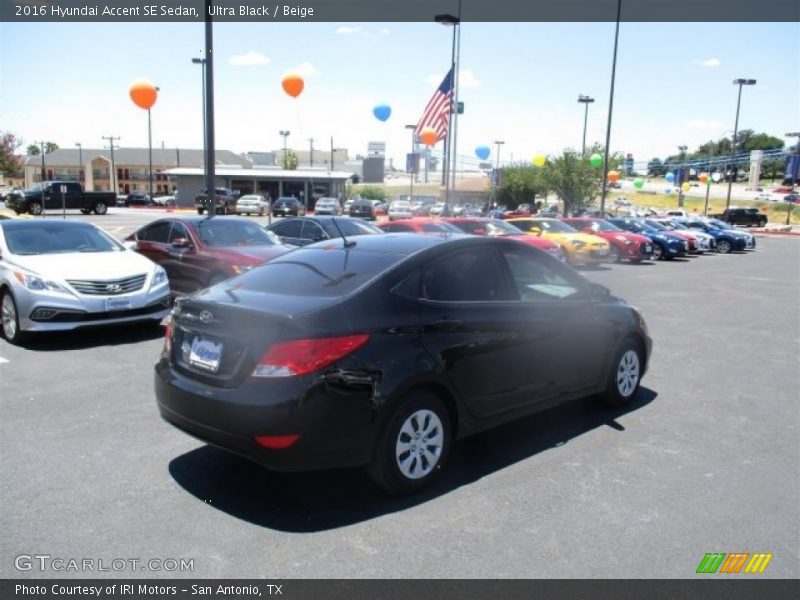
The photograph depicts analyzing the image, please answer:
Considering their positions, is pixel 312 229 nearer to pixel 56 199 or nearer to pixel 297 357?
pixel 297 357

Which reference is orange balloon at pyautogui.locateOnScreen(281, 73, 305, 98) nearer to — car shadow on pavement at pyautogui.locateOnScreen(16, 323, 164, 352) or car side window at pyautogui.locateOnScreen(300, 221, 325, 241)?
car side window at pyautogui.locateOnScreen(300, 221, 325, 241)

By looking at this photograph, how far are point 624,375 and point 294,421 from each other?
11.2 feet

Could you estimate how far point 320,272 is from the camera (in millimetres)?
4488

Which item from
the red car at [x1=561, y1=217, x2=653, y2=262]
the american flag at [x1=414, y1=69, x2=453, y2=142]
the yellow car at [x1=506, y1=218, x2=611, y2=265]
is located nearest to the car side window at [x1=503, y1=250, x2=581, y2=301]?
the yellow car at [x1=506, y1=218, x2=611, y2=265]

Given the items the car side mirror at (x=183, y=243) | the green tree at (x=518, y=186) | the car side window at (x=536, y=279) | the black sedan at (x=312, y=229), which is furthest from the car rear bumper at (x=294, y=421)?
the green tree at (x=518, y=186)

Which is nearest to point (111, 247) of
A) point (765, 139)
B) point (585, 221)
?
point (585, 221)

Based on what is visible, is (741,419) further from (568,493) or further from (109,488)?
(109,488)

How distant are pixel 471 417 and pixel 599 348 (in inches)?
63.3

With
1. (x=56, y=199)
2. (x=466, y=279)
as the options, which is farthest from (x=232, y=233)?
(x=56, y=199)

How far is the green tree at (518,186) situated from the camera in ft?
212

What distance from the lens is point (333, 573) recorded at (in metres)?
3.24

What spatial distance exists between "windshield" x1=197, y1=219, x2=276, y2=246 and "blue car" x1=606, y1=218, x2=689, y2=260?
16.9 meters

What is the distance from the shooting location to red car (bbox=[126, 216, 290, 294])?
32.5 feet

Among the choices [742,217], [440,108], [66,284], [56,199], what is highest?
[440,108]
